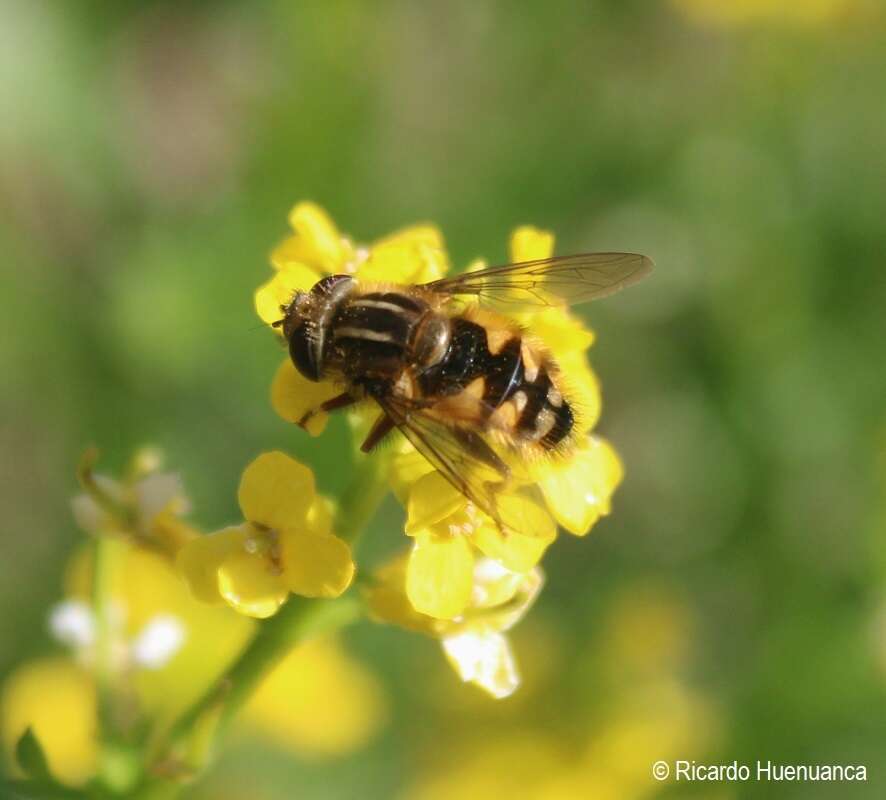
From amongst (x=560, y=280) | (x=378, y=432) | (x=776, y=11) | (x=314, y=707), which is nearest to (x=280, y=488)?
(x=378, y=432)

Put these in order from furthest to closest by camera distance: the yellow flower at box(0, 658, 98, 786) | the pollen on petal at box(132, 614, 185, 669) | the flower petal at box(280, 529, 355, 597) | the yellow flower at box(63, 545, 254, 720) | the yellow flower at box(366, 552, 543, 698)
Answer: the yellow flower at box(0, 658, 98, 786), the yellow flower at box(63, 545, 254, 720), the pollen on petal at box(132, 614, 185, 669), the yellow flower at box(366, 552, 543, 698), the flower petal at box(280, 529, 355, 597)

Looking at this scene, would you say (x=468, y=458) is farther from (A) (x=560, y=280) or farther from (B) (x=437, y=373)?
(A) (x=560, y=280)

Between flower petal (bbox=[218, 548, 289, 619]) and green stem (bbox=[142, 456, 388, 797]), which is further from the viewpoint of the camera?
green stem (bbox=[142, 456, 388, 797])

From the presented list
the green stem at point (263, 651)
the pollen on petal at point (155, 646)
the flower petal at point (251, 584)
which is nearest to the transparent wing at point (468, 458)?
the green stem at point (263, 651)

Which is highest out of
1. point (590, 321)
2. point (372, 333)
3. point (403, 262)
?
point (590, 321)

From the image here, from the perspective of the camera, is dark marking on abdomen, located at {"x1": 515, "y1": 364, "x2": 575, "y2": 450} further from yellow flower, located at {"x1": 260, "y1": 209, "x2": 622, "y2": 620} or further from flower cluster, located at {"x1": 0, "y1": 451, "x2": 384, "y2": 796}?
flower cluster, located at {"x1": 0, "y1": 451, "x2": 384, "y2": 796}

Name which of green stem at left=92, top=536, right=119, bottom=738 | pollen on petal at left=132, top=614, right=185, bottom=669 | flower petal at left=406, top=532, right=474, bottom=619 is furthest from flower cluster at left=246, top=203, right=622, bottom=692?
pollen on petal at left=132, top=614, right=185, bottom=669

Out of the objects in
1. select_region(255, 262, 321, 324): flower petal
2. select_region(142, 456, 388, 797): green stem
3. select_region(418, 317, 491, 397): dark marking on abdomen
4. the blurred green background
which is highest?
the blurred green background
